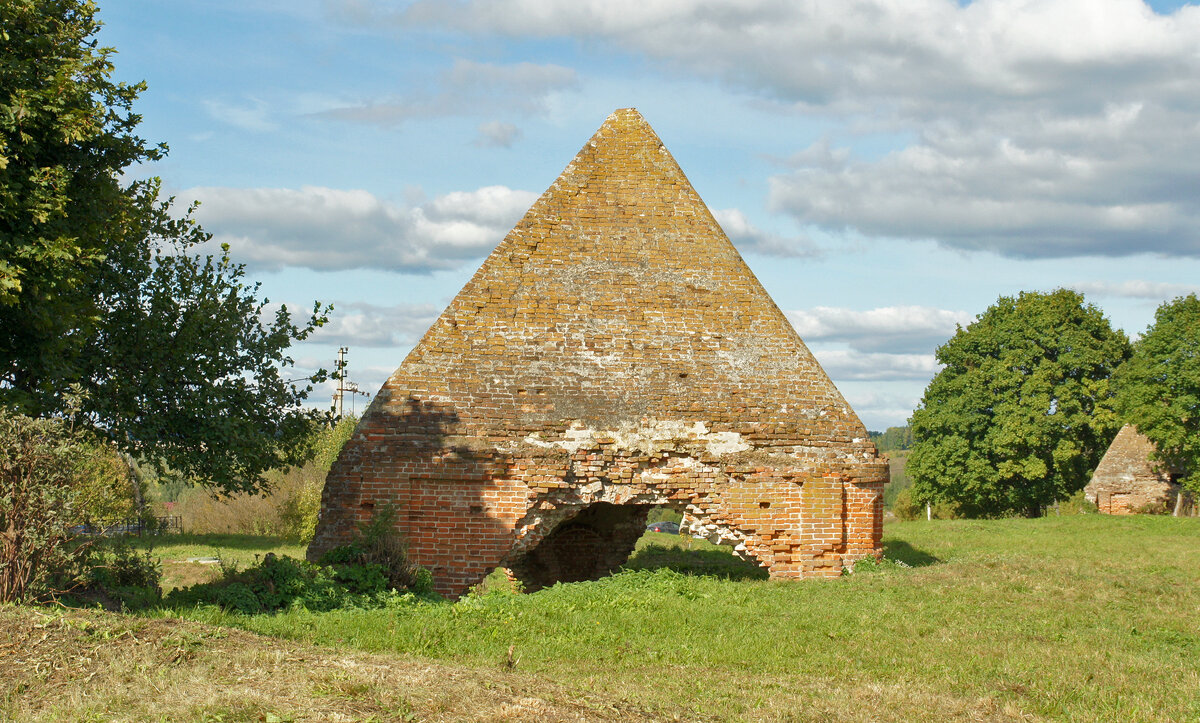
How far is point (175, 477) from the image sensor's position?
15.3 m

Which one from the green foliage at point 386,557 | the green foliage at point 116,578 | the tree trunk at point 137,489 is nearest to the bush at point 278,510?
the tree trunk at point 137,489

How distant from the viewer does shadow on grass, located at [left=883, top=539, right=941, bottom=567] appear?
16641mm

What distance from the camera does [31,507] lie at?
27.1ft

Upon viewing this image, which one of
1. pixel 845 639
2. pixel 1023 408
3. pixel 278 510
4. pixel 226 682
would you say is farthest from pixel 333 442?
pixel 226 682

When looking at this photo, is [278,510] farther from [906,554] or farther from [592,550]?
[906,554]

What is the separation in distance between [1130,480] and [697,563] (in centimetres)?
2646

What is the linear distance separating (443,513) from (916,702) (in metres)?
6.80

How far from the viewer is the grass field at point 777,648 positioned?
265 inches

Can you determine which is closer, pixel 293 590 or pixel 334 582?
pixel 293 590

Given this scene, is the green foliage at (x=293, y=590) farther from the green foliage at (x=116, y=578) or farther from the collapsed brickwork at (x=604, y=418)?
the collapsed brickwork at (x=604, y=418)

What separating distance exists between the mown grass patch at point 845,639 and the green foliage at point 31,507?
1.41 m

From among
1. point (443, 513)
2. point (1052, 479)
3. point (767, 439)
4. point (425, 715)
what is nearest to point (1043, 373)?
point (1052, 479)

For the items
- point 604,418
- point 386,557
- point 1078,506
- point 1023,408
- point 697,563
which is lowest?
point 697,563

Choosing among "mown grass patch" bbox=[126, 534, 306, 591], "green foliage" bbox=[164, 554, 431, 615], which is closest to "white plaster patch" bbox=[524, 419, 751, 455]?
"green foliage" bbox=[164, 554, 431, 615]
